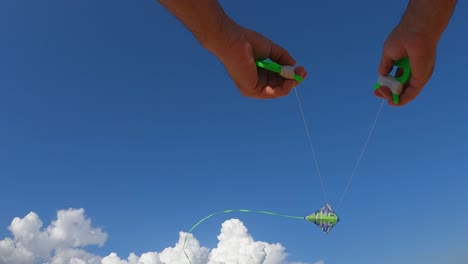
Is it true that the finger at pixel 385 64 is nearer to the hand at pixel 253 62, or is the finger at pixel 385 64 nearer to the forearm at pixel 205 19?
the hand at pixel 253 62

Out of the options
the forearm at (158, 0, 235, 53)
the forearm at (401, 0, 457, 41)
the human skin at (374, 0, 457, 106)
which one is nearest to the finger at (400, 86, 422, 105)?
the human skin at (374, 0, 457, 106)

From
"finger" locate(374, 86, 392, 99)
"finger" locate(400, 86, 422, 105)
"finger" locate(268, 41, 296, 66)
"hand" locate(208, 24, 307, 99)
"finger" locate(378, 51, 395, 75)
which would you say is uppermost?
"finger" locate(268, 41, 296, 66)

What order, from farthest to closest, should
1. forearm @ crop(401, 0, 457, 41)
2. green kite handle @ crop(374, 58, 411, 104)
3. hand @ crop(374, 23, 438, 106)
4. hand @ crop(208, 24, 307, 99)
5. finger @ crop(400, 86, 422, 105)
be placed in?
finger @ crop(400, 86, 422, 105) < green kite handle @ crop(374, 58, 411, 104) < hand @ crop(208, 24, 307, 99) < hand @ crop(374, 23, 438, 106) < forearm @ crop(401, 0, 457, 41)

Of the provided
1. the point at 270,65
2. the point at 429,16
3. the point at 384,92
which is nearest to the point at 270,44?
the point at 270,65

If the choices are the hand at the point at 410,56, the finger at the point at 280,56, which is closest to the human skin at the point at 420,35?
the hand at the point at 410,56

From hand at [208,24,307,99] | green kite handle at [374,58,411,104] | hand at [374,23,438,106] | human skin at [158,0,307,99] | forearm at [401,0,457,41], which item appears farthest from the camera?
green kite handle at [374,58,411,104]

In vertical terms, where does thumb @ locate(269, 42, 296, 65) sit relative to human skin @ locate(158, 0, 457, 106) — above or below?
above

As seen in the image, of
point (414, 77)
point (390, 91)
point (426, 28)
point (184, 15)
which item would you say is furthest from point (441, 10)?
point (184, 15)

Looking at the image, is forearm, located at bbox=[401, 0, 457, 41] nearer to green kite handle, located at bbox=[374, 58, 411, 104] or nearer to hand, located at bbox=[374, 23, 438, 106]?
hand, located at bbox=[374, 23, 438, 106]

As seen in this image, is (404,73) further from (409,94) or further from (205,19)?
(205,19)

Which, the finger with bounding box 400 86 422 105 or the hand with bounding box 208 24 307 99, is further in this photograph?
the finger with bounding box 400 86 422 105
